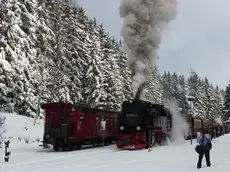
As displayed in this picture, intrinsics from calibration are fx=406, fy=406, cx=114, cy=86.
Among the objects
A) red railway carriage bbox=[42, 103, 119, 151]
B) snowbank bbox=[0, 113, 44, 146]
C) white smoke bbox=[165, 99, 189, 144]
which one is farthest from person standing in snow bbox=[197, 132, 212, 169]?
white smoke bbox=[165, 99, 189, 144]

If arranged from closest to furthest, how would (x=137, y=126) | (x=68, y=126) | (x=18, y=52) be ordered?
(x=68, y=126) < (x=137, y=126) < (x=18, y=52)

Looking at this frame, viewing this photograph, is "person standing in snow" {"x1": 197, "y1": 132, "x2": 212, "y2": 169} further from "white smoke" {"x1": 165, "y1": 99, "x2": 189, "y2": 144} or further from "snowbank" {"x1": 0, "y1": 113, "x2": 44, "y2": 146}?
"white smoke" {"x1": 165, "y1": 99, "x2": 189, "y2": 144}

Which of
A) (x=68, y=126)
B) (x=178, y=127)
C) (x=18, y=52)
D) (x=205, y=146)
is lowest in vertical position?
(x=205, y=146)

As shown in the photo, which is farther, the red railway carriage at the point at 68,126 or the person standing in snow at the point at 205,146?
the red railway carriage at the point at 68,126

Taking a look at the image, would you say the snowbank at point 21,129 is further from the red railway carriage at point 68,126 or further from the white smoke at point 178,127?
the white smoke at point 178,127

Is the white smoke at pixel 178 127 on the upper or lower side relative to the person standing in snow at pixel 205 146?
upper

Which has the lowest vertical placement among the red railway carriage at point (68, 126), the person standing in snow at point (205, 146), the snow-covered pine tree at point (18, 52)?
the person standing in snow at point (205, 146)

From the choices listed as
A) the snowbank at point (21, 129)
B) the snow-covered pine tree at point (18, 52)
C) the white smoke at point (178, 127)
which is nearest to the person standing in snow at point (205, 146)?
the snowbank at point (21, 129)

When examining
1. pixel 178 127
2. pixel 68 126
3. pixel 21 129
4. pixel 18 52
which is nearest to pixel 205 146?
pixel 68 126

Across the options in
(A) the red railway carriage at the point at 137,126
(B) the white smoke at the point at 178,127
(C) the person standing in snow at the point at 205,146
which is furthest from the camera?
(B) the white smoke at the point at 178,127

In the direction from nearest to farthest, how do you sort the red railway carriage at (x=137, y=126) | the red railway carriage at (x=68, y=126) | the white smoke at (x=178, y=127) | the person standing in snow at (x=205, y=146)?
the person standing in snow at (x=205, y=146)
the red railway carriage at (x=68, y=126)
the red railway carriage at (x=137, y=126)
the white smoke at (x=178, y=127)

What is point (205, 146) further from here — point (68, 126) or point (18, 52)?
point (18, 52)

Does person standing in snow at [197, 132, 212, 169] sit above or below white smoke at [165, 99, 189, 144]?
below

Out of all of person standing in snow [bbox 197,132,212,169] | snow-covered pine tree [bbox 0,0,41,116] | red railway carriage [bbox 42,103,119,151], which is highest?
snow-covered pine tree [bbox 0,0,41,116]
